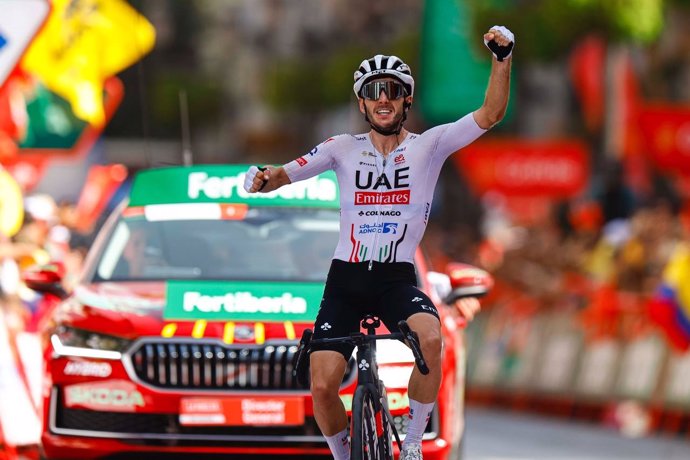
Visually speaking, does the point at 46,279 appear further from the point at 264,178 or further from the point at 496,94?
the point at 496,94

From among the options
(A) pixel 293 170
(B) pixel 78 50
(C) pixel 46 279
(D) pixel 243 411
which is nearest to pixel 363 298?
(A) pixel 293 170

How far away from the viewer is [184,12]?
105 meters

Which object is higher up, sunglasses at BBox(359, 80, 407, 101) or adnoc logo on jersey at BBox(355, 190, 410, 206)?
sunglasses at BBox(359, 80, 407, 101)

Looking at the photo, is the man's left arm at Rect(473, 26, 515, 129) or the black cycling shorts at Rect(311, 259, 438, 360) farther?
the black cycling shorts at Rect(311, 259, 438, 360)

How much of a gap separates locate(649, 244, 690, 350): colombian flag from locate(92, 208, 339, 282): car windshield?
6.78 metres

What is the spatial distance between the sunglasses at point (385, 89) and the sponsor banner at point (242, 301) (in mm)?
1742

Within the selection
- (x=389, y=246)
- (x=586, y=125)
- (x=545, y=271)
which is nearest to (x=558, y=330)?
(x=545, y=271)

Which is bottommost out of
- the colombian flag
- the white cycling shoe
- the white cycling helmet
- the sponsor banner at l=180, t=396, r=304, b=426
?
the colombian flag

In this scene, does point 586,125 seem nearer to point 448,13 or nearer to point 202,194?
point 448,13

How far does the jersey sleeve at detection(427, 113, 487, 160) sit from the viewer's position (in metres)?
7.95

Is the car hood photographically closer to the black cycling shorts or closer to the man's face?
the black cycling shorts

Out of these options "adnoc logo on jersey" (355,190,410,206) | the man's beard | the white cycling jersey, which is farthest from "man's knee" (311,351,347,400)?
the man's beard

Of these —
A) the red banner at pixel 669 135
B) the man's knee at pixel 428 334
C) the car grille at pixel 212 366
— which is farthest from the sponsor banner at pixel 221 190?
the red banner at pixel 669 135

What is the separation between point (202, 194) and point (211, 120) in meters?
85.0
